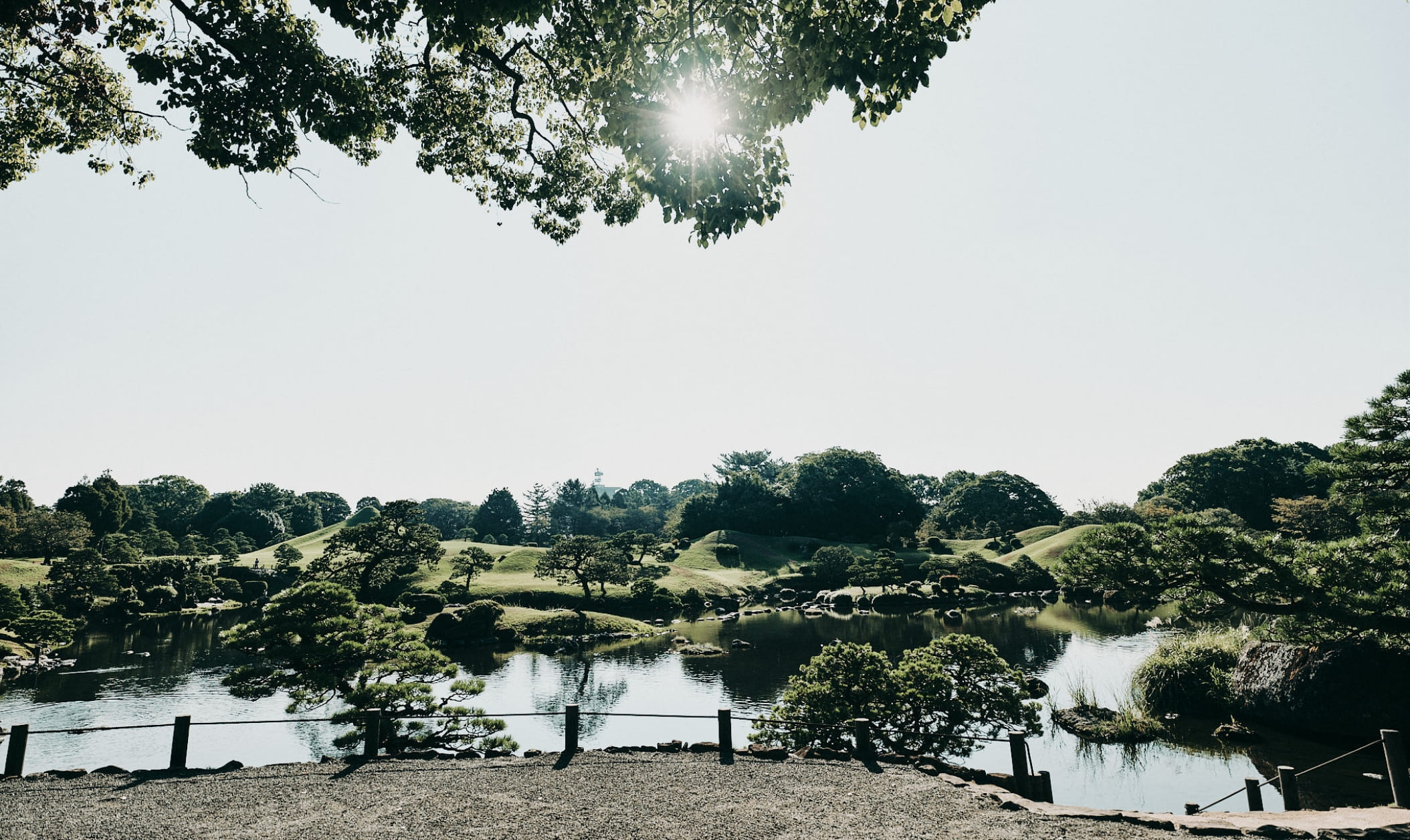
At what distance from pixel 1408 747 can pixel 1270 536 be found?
9.56 metres

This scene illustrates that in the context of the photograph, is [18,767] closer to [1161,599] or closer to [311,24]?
[311,24]

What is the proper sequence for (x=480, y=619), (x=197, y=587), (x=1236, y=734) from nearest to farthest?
(x=1236, y=734) < (x=480, y=619) < (x=197, y=587)

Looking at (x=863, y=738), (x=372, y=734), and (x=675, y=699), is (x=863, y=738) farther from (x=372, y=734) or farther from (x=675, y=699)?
(x=675, y=699)

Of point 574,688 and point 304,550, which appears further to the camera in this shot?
point 304,550

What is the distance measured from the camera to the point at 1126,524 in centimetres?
1323

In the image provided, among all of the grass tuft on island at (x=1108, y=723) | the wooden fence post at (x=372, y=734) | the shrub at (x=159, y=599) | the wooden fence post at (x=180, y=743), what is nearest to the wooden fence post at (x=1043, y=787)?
the grass tuft on island at (x=1108, y=723)

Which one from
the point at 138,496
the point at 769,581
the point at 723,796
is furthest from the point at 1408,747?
the point at 138,496

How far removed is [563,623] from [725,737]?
30717 millimetres

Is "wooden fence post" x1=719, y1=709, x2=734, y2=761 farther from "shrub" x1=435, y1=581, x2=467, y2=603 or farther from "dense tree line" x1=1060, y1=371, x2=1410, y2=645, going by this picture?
"shrub" x1=435, y1=581, x2=467, y2=603

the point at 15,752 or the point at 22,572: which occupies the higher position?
the point at 22,572

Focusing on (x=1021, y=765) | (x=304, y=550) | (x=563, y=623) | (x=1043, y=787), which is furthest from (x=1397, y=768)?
(x=304, y=550)

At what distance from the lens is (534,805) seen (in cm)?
953

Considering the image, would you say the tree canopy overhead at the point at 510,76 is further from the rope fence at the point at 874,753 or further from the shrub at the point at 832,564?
the shrub at the point at 832,564

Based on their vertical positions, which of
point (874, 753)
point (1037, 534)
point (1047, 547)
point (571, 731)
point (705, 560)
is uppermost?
point (1037, 534)
